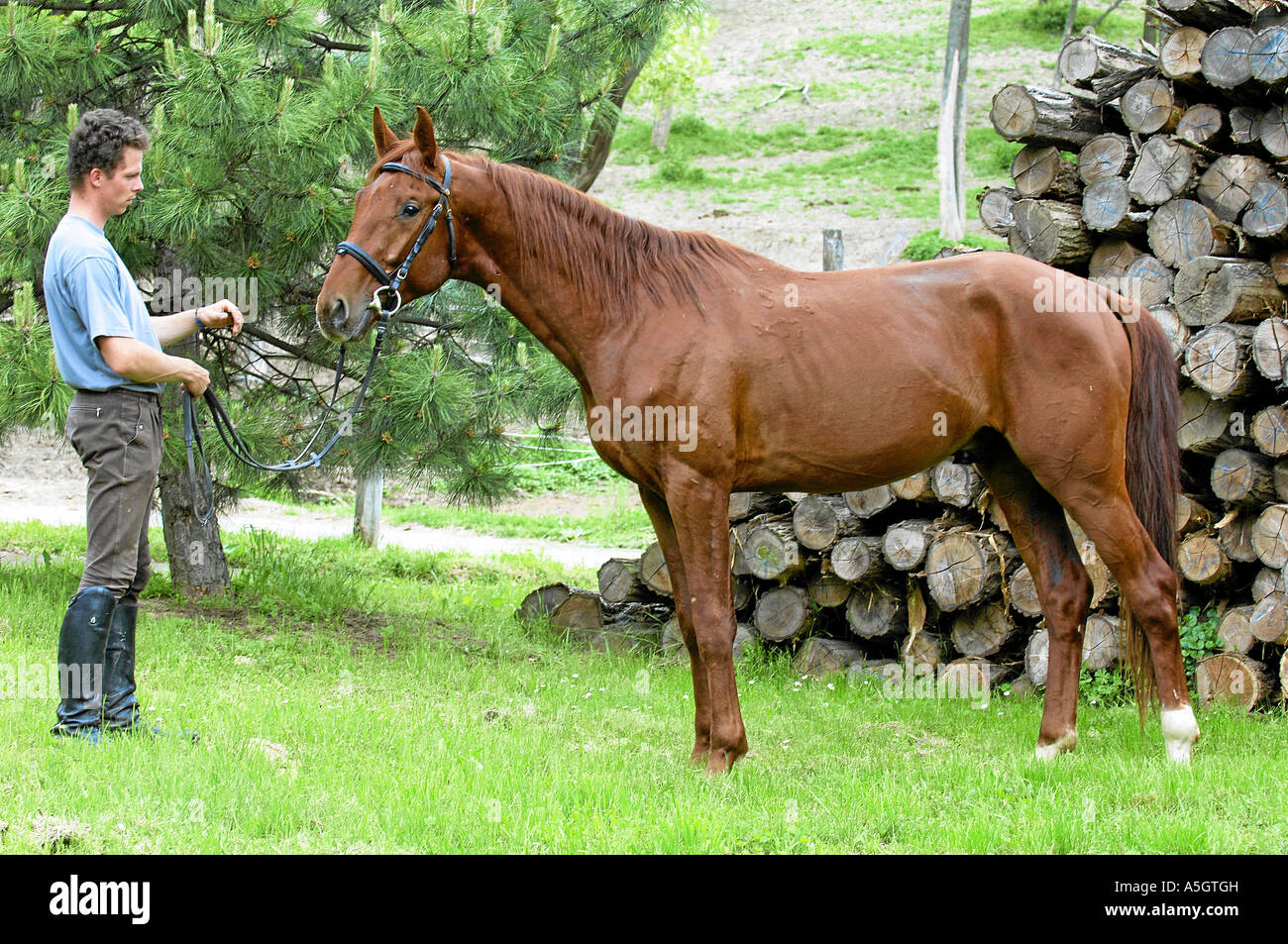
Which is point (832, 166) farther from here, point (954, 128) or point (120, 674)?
point (120, 674)

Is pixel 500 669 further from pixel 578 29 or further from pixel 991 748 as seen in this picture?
pixel 578 29

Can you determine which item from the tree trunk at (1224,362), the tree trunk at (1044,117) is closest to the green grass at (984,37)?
the tree trunk at (1044,117)

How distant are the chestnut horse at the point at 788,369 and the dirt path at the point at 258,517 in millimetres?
6385

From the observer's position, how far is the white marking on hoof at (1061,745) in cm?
456

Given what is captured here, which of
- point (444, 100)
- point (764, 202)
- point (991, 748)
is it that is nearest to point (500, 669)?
point (991, 748)

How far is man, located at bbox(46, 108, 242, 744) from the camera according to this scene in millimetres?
3885

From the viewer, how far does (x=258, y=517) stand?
1327 centimetres

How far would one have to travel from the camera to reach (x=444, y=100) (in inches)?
243

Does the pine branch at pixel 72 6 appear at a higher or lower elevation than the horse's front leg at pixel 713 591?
higher

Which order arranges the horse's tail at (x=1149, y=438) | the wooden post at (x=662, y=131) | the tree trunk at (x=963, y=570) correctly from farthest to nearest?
the wooden post at (x=662, y=131) < the tree trunk at (x=963, y=570) < the horse's tail at (x=1149, y=438)

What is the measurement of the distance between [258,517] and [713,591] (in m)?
10.4

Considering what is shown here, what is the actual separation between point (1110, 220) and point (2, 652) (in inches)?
248

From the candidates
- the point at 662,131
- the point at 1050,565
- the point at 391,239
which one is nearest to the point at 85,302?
the point at 391,239

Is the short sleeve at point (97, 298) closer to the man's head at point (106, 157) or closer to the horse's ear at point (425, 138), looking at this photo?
the man's head at point (106, 157)
